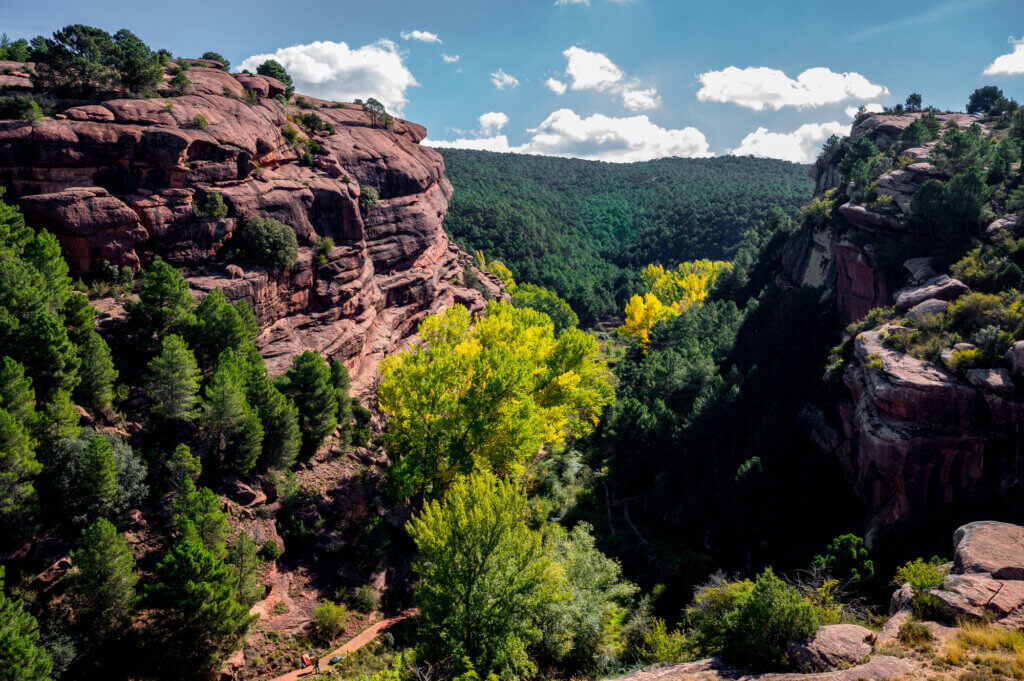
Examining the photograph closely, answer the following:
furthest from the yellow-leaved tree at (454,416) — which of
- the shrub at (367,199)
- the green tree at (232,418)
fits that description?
the shrub at (367,199)

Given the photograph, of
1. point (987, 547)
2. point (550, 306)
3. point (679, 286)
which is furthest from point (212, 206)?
point (679, 286)

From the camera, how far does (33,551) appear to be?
727 inches

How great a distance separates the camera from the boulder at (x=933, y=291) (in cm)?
2773

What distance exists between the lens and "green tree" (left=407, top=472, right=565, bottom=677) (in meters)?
17.1

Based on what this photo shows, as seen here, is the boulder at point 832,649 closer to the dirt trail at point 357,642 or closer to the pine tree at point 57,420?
the dirt trail at point 357,642

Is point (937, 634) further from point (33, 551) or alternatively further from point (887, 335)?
point (33, 551)

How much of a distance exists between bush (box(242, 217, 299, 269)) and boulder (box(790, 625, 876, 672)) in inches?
1394

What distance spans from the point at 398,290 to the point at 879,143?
5743cm

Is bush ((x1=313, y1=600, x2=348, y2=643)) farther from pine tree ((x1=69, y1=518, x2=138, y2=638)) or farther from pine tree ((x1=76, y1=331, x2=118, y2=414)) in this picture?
pine tree ((x1=76, y1=331, x2=118, y2=414))

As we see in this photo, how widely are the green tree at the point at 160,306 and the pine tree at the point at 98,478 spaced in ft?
28.0

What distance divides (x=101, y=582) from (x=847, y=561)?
1158 inches

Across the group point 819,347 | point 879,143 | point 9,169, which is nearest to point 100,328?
point 9,169

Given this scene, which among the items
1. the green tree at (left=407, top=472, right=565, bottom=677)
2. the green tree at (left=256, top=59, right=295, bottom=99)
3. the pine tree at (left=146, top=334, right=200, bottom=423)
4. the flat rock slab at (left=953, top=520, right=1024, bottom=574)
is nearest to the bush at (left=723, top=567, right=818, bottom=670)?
the green tree at (left=407, top=472, right=565, bottom=677)

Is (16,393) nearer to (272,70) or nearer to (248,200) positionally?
(248,200)
